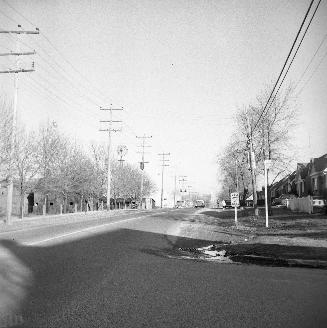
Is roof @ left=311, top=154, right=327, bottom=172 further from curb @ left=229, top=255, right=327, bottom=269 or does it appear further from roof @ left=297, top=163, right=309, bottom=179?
curb @ left=229, top=255, right=327, bottom=269

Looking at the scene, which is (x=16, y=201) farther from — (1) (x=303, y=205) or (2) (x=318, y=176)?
(2) (x=318, y=176)

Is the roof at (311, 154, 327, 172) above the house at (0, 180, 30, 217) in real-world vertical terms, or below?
above

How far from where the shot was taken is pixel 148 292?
→ 752 centimetres

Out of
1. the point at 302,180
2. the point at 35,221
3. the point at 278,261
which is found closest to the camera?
the point at 278,261

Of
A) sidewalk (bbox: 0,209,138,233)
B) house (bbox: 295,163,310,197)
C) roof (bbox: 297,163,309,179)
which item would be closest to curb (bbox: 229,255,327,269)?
sidewalk (bbox: 0,209,138,233)

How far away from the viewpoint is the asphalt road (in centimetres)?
582

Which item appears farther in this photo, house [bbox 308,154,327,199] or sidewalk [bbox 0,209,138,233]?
house [bbox 308,154,327,199]

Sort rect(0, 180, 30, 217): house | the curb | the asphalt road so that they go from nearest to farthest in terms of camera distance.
A: the asphalt road, the curb, rect(0, 180, 30, 217): house

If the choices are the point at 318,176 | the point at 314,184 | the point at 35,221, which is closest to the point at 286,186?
the point at 314,184

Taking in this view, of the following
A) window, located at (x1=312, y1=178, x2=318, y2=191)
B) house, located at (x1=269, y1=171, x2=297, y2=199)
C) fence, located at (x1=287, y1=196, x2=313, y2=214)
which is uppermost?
house, located at (x1=269, y1=171, x2=297, y2=199)

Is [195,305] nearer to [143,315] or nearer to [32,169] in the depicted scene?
[143,315]

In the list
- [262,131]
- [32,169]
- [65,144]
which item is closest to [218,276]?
[262,131]

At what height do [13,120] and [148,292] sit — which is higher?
[13,120]

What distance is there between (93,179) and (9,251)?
177 feet
